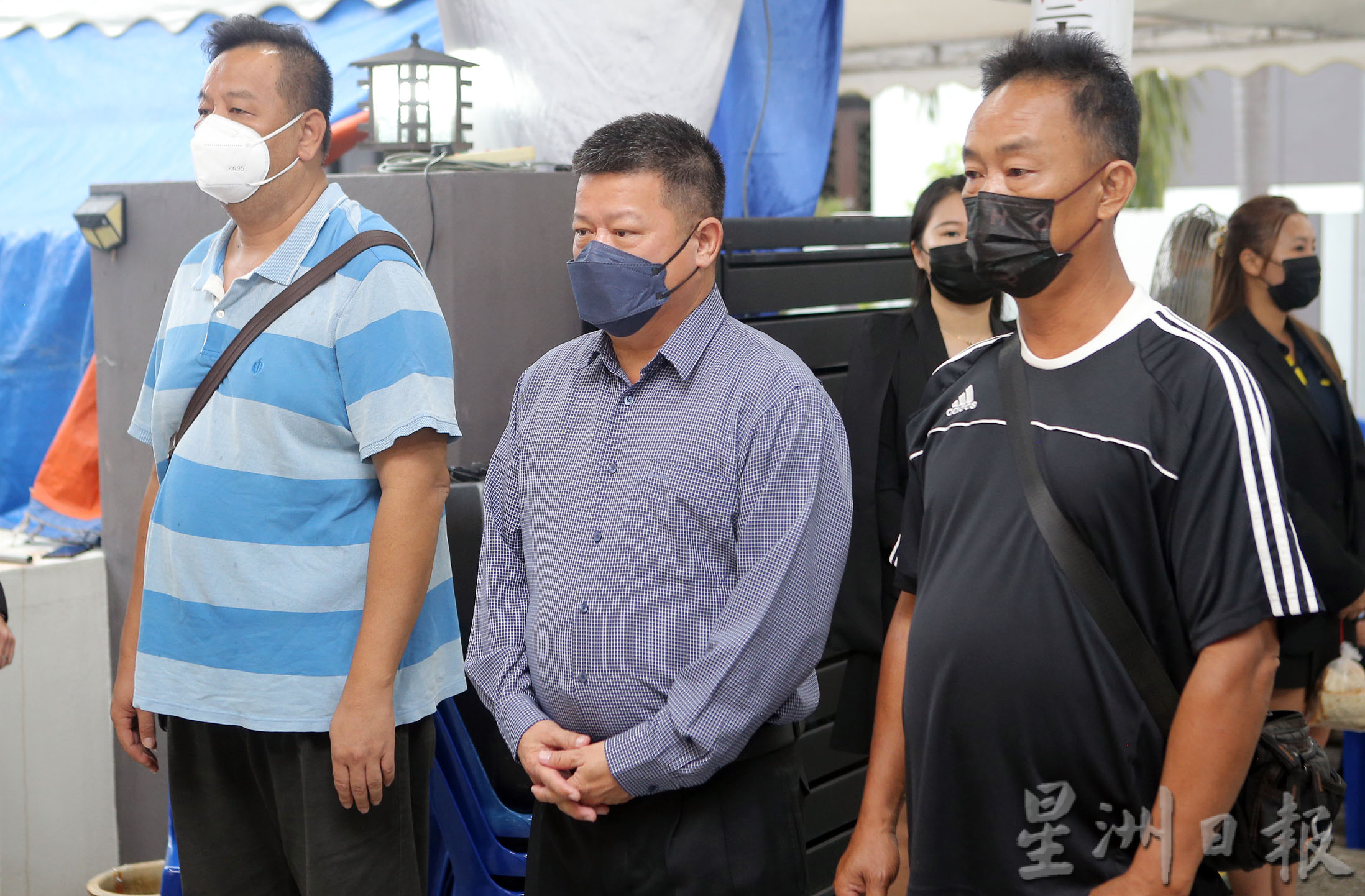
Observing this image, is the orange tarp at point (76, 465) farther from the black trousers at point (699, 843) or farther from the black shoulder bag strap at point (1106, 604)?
the black shoulder bag strap at point (1106, 604)

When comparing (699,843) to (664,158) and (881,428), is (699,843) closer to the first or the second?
(664,158)

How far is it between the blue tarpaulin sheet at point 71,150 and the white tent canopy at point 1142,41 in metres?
3.14

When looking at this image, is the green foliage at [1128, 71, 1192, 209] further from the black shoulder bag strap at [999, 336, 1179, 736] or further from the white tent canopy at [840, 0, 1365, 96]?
the black shoulder bag strap at [999, 336, 1179, 736]

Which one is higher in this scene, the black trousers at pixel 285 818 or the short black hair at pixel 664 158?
the short black hair at pixel 664 158

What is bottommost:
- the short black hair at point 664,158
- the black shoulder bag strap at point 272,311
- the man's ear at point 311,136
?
the black shoulder bag strap at point 272,311

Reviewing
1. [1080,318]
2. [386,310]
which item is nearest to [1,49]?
[386,310]

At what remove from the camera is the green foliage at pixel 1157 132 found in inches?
467

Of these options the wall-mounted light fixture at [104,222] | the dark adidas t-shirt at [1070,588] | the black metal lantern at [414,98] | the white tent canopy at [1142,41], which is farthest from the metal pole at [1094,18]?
the white tent canopy at [1142,41]

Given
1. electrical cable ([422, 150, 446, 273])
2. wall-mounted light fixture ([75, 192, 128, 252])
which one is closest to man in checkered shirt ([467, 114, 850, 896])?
electrical cable ([422, 150, 446, 273])

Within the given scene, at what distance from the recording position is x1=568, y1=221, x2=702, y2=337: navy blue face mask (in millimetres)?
2021

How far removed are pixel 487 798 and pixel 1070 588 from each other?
1737mm

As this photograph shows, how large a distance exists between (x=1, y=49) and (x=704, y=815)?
4.85 metres

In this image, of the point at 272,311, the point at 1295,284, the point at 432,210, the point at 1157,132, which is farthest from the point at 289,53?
the point at 1157,132

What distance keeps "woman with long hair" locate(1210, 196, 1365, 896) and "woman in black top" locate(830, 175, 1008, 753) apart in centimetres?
95
